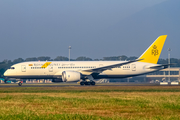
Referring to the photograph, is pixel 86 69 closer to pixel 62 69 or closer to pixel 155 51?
pixel 62 69

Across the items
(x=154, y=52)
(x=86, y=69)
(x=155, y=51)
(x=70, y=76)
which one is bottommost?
(x=70, y=76)

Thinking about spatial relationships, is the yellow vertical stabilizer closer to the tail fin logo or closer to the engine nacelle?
the tail fin logo

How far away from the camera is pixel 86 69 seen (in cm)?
4869

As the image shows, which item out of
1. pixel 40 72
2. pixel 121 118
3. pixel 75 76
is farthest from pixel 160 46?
pixel 121 118

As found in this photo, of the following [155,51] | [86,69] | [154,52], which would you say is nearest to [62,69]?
[86,69]

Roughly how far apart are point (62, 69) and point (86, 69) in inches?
152

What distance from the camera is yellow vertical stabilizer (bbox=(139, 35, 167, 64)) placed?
5041 centimetres

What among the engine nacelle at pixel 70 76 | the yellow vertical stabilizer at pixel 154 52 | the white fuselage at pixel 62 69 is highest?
the yellow vertical stabilizer at pixel 154 52

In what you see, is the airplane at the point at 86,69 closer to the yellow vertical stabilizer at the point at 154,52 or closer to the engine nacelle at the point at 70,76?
the yellow vertical stabilizer at the point at 154,52

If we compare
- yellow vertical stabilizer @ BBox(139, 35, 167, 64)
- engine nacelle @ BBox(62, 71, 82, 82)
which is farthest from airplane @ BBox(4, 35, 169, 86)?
engine nacelle @ BBox(62, 71, 82, 82)

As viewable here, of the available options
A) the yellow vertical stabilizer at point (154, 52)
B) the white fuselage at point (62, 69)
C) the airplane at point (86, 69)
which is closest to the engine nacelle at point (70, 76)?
the airplane at point (86, 69)

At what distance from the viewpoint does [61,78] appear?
49.3 metres

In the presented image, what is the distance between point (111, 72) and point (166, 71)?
3121 inches

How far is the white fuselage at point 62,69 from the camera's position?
159 ft
